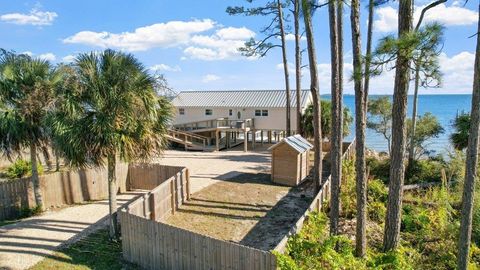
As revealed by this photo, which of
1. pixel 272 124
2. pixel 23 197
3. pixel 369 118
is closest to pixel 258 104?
pixel 272 124

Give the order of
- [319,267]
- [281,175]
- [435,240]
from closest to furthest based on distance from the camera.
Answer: [319,267]
[435,240]
[281,175]

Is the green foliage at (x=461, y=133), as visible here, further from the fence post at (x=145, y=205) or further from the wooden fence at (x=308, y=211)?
the fence post at (x=145, y=205)

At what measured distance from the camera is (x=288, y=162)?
16.1 metres

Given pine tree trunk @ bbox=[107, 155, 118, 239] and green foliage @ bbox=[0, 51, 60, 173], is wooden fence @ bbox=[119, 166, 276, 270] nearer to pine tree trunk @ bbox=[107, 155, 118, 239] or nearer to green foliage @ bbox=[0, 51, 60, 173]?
pine tree trunk @ bbox=[107, 155, 118, 239]

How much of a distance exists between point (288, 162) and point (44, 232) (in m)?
10.2

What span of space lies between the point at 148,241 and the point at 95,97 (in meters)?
4.09

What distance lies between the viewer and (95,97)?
9180mm

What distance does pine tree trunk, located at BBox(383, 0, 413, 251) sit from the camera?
6348mm

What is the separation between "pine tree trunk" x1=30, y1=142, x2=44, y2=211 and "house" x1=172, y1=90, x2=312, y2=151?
15024 millimetres

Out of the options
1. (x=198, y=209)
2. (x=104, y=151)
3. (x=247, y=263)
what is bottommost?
(x=198, y=209)

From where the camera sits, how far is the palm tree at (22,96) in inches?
450

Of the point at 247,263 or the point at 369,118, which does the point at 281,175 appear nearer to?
the point at 247,263

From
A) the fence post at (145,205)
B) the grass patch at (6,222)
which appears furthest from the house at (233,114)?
the fence post at (145,205)

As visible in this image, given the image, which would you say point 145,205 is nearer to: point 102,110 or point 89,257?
point 89,257
